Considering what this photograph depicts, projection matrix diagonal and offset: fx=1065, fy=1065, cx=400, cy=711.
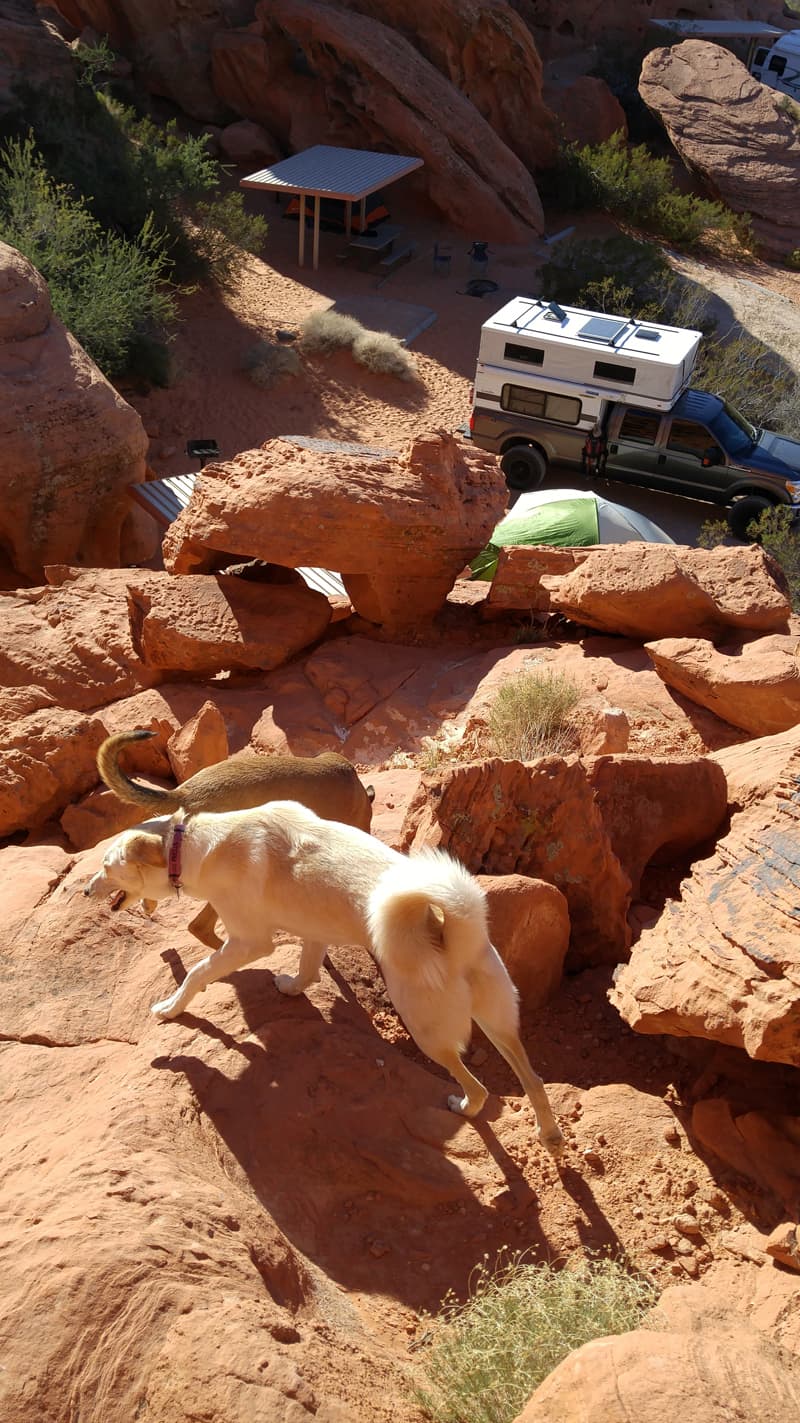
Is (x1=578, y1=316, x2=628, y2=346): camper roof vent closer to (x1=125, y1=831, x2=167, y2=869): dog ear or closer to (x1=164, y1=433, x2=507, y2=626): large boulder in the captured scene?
(x1=164, y1=433, x2=507, y2=626): large boulder

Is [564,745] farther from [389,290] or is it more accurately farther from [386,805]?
[389,290]

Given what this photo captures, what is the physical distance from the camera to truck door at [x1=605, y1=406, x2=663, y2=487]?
17.2 m

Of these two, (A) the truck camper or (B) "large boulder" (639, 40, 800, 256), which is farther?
(B) "large boulder" (639, 40, 800, 256)

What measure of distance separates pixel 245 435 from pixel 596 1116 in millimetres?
17417

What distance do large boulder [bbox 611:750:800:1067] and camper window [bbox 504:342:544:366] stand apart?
14.2 m

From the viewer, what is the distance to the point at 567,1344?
3.12 meters

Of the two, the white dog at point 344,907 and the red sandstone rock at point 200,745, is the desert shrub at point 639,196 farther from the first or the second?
the white dog at point 344,907

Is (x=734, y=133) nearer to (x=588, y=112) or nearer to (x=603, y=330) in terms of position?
(x=588, y=112)

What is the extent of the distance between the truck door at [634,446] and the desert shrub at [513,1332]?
15.4 meters

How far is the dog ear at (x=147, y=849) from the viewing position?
4652 mm

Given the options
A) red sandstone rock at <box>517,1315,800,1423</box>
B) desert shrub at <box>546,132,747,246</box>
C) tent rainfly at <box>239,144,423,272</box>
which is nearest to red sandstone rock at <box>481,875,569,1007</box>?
red sandstone rock at <box>517,1315,800,1423</box>

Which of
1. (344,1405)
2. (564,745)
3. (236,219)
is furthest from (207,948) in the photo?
(236,219)

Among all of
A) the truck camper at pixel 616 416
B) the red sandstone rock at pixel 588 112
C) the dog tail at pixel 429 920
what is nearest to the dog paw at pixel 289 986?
the dog tail at pixel 429 920

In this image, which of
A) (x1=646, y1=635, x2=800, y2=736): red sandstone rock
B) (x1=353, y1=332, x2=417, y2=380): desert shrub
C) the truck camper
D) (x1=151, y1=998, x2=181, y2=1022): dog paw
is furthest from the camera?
(x1=353, y1=332, x2=417, y2=380): desert shrub
